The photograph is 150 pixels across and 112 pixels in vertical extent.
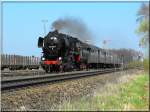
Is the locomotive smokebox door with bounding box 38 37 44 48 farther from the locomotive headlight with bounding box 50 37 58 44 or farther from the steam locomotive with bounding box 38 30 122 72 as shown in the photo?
the locomotive headlight with bounding box 50 37 58 44

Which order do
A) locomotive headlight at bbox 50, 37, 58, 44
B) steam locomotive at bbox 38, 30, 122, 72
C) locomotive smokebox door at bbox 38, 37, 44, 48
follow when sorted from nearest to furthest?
steam locomotive at bbox 38, 30, 122, 72, locomotive headlight at bbox 50, 37, 58, 44, locomotive smokebox door at bbox 38, 37, 44, 48

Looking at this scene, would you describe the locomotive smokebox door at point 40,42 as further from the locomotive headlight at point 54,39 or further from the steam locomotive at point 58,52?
the locomotive headlight at point 54,39

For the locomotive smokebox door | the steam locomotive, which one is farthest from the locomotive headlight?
the locomotive smokebox door

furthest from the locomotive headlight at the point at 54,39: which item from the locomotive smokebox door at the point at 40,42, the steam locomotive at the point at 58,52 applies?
the locomotive smokebox door at the point at 40,42

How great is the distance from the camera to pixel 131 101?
42.6ft

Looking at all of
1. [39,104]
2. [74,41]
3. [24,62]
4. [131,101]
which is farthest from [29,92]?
[24,62]

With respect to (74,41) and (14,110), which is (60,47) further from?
(14,110)

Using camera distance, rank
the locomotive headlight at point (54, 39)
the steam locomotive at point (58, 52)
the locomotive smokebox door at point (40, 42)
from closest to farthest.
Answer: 1. the steam locomotive at point (58, 52)
2. the locomotive headlight at point (54, 39)
3. the locomotive smokebox door at point (40, 42)

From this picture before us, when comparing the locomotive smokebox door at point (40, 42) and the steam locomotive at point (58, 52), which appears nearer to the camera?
the steam locomotive at point (58, 52)

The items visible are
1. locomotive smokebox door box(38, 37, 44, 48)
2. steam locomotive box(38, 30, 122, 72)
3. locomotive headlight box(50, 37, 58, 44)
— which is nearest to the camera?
steam locomotive box(38, 30, 122, 72)

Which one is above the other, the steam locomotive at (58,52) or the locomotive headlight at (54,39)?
the locomotive headlight at (54,39)

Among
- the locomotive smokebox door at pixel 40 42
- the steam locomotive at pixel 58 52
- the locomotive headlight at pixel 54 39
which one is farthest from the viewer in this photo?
the locomotive smokebox door at pixel 40 42

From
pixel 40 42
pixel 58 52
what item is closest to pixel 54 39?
pixel 58 52

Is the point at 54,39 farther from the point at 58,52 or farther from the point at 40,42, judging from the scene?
the point at 40,42
